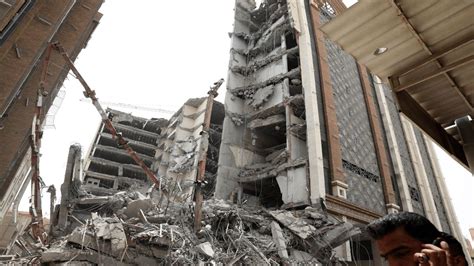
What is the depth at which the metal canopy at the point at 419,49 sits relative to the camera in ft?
10.3

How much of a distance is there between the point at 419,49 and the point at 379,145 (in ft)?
52.8

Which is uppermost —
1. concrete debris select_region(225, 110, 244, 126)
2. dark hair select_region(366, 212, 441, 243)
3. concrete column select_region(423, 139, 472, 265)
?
→ concrete debris select_region(225, 110, 244, 126)

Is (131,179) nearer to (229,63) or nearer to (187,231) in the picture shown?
(229,63)

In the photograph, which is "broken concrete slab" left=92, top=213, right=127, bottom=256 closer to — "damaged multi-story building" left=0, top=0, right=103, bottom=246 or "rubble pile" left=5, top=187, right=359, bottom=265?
"rubble pile" left=5, top=187, right=359, bottom=265

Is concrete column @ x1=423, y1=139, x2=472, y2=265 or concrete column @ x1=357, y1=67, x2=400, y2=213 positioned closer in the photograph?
concrete column @ x1=357, y1=67, x2=400, y2=213

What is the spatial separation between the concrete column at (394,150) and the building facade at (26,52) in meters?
17.7

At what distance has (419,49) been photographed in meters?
3.48

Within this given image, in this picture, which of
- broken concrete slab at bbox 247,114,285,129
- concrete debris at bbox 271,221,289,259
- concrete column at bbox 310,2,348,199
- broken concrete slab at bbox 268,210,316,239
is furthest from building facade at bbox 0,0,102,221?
concrete column at bbox 310,2,348,199

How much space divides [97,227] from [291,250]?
633 cm

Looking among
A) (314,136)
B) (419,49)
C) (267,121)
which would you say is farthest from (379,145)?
(419,49)

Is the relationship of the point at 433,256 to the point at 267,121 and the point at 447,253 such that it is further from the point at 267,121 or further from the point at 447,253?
the point at 267,121

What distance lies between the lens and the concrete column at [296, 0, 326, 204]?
13609 mm

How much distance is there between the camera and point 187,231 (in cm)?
825

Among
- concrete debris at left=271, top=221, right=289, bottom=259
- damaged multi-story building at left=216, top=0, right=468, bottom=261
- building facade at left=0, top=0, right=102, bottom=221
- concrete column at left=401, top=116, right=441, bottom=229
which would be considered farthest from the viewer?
concrete column at left=401, top=116, right=441, bottom=229
